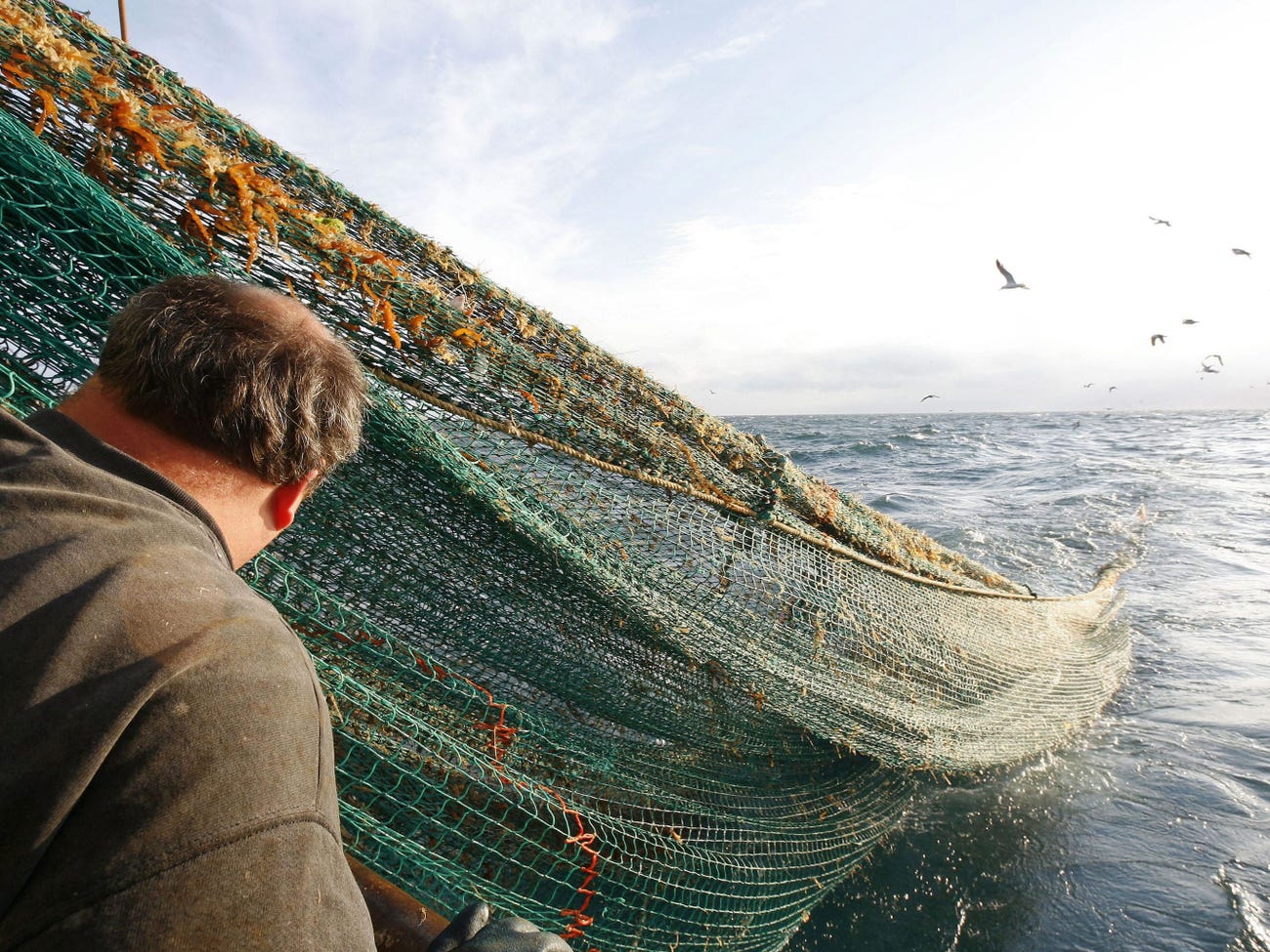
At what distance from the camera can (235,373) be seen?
106 centimetres

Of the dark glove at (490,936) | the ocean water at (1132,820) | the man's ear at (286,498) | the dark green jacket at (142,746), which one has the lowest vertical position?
the ocean water at (1132,820)

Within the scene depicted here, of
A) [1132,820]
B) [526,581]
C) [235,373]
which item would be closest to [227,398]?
[235,373]

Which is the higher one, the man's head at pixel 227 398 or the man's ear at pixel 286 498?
the man's head at pixel 227 398

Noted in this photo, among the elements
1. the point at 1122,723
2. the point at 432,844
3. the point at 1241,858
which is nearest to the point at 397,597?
the point at 432,844

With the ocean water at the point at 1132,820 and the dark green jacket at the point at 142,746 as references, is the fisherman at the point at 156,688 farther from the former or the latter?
the ocean water at the point at 1132,820

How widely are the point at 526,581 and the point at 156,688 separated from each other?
7.28ft

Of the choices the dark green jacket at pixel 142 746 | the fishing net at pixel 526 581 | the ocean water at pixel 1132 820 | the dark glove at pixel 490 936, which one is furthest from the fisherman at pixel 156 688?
the ocean water at pixel 1132 820

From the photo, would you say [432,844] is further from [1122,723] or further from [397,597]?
[1122,723]

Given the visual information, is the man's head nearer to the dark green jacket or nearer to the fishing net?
the dark green jacket

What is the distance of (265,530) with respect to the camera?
3.85 ft

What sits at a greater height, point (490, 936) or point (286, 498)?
point (286, 498)

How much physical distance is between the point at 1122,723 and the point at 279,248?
6.90 metres

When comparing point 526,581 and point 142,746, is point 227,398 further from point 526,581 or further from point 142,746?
point 526,581

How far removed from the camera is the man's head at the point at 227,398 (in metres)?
1.04
